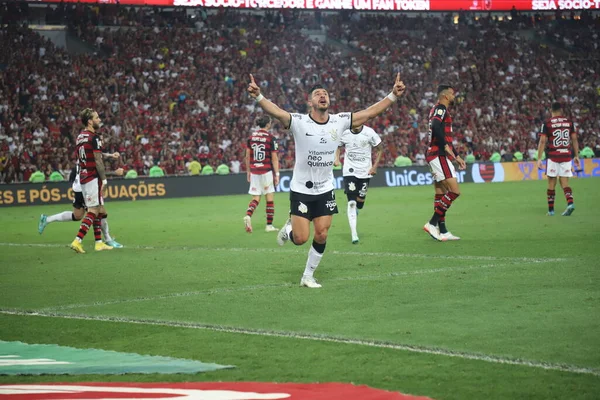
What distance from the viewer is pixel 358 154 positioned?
17500 mm

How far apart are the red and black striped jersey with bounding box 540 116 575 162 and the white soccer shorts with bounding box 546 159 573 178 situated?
10 cm

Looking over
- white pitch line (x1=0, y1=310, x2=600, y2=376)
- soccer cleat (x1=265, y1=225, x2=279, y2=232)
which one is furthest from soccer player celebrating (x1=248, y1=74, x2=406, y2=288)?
soccer cleat (x1=265, y1=225, x2=279, y2=232)

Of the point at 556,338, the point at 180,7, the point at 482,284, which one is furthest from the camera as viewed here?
the point at 180,7

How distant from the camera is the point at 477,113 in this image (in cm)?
4891

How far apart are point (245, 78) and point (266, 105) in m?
35.0

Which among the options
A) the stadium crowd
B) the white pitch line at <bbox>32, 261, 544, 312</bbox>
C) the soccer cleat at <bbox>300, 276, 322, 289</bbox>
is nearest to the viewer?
the white pitch line at <bbox>32, 261, 544, 312</bbox>

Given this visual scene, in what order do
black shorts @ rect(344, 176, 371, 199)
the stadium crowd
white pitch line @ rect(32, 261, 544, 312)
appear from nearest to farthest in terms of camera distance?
white pitch line @ rect(32, 261, 544, 312) → black shorts @ rect(344, 176, 371, 199) → the stadium crowd

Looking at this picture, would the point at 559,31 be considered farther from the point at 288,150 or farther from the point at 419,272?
the point at 419,272

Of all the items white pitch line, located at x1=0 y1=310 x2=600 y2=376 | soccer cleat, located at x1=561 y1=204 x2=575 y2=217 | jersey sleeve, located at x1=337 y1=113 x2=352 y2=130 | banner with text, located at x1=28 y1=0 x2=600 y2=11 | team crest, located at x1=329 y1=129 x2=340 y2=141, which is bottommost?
soccer cleat, located at x1=561 y1=204 x2=575 y2=217

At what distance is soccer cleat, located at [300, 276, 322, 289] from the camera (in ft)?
37.0

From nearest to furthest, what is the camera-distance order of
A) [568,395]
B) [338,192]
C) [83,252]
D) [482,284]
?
[568,395], [482,284], [83,252], [338,192]

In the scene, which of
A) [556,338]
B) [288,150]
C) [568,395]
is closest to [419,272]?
[556,338]

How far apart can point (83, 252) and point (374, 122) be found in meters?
30.4

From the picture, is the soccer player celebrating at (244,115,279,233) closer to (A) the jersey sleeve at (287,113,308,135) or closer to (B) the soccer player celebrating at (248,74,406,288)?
(B) the soccer player celebrating at (248,74,406,288)
